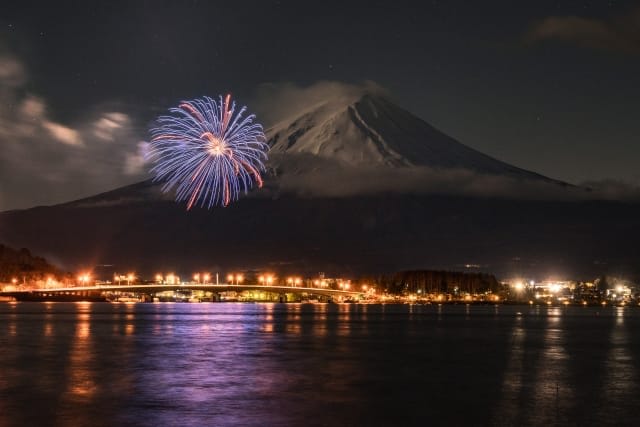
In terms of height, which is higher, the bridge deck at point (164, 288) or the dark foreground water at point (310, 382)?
the bridge deck at point (164, 288)

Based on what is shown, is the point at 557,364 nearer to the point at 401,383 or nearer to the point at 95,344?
the point at 401,383

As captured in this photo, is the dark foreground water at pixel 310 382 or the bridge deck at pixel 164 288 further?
the bridge deck at pixel 164 288

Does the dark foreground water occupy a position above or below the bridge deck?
below

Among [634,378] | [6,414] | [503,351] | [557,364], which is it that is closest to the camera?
[6,414]

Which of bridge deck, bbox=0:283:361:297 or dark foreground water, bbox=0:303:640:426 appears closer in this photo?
dark foreground water, bbox=0:303:640:426

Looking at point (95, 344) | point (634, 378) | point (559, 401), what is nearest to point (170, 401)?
point (559, 401)

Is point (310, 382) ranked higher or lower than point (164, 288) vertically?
lower

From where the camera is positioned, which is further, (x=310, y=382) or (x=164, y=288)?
(x=164, y=288)

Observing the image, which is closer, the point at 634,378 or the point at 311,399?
the point at 311,399
